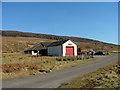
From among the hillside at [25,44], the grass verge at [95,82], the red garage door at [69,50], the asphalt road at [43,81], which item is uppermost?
the hillside at [25,44]

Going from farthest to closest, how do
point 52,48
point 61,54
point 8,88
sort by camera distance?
point 52,48
point 61,54
point 8,88

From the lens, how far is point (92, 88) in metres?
8.88

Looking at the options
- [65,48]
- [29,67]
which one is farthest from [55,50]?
[29,67]

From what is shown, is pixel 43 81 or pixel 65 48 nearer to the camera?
pixel 43 81

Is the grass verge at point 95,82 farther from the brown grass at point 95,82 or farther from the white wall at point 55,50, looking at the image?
the white wall at point 55,50

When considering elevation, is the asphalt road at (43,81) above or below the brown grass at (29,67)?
below

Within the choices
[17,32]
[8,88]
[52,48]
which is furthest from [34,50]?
[17,32]

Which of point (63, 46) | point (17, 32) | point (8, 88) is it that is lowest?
point (8, 88)

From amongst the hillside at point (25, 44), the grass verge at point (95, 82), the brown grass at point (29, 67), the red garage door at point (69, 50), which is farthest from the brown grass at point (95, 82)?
the hillside at point (25, 44)

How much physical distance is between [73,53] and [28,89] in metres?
30.5

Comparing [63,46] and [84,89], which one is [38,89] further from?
[63,46]

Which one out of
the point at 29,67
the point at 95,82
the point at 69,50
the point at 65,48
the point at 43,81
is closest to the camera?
the point at 95,82

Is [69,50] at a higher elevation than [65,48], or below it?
below

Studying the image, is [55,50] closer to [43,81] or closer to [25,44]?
[43,81]
